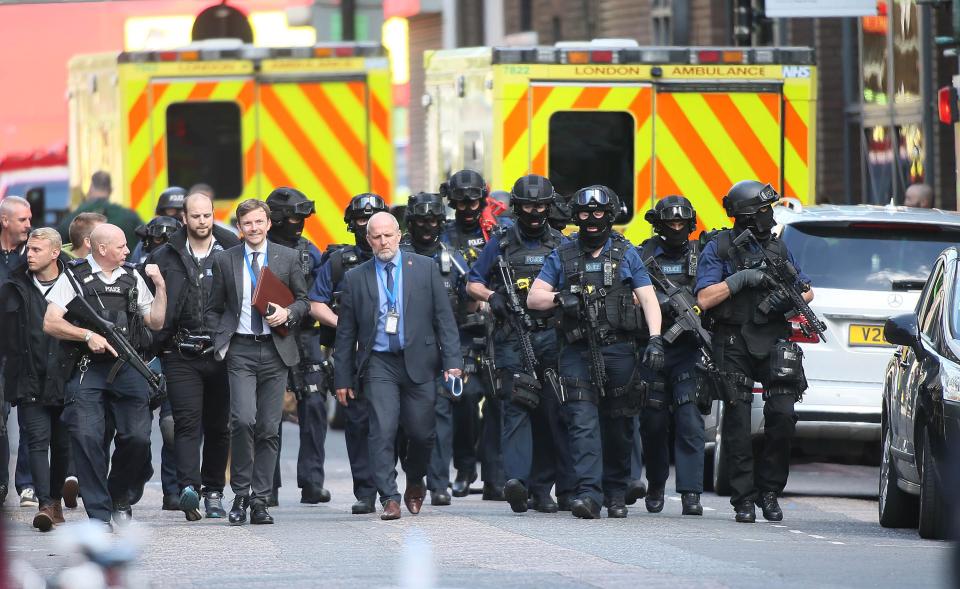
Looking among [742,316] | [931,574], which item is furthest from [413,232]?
[931,574]

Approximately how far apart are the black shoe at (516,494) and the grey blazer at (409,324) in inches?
28.6

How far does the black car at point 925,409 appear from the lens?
11.2 metres

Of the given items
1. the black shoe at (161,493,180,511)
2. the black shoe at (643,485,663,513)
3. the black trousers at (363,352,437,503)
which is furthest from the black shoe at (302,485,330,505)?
Answer: the black shoe at (643,485,663,513)

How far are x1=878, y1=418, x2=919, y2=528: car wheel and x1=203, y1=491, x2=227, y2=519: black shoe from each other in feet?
12.0

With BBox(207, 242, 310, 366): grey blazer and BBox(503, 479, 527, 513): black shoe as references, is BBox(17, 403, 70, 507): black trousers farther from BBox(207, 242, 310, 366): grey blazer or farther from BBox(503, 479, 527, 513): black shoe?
BBox(503, 479, 527, 513): black shoe

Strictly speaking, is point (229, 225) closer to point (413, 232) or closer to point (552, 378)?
point (413, 232)

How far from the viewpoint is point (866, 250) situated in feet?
45.4

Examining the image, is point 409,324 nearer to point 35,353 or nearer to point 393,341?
point 393,341

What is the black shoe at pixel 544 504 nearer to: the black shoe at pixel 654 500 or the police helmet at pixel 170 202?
the black shoe at pixel 654 500

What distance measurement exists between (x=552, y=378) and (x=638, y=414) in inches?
21.0

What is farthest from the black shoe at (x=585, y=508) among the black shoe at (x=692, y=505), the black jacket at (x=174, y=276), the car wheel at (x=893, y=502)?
the black jacket at (x=174, y=276)

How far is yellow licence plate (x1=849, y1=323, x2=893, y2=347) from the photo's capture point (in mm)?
13836

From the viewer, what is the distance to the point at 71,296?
12164 millimetres

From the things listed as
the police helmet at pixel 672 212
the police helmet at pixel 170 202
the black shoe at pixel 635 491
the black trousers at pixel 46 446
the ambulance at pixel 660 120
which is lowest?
the black shoe at pixel 635 491
